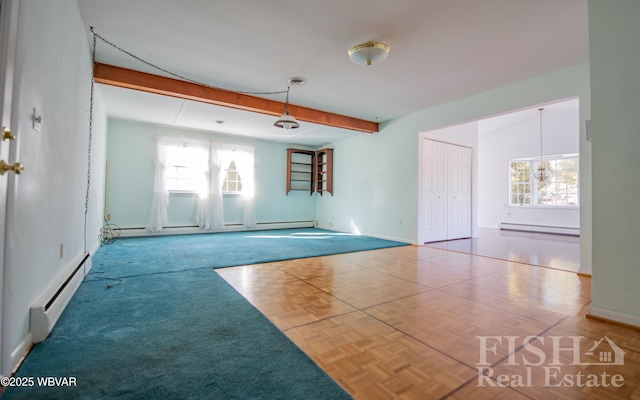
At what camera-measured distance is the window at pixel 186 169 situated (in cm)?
686

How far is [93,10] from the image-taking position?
8.77ft

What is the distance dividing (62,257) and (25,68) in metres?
1.68

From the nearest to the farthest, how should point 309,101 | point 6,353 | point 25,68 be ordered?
point 6,353 < point 25,68 < point 309,101

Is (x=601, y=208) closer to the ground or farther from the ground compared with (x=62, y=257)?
farther from the ground

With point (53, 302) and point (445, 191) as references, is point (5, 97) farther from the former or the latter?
point (445, 191)

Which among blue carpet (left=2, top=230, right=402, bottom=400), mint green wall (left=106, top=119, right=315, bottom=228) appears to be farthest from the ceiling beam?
mint green wall (left=106, top=119, right=315, bottom=228)

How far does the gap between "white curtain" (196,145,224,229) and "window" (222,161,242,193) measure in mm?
289

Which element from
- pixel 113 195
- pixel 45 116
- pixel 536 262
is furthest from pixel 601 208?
pixel 113 195

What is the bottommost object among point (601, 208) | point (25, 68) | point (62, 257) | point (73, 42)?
point (62, 257)

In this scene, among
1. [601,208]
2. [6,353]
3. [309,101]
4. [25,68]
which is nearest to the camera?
[6,353]

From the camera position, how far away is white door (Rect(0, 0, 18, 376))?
48.2 inches

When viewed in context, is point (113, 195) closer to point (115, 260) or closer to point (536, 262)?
point (115, 260)

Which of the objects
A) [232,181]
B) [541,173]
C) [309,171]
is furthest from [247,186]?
[541,173]

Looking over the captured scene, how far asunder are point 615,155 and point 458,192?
14.6 ft
